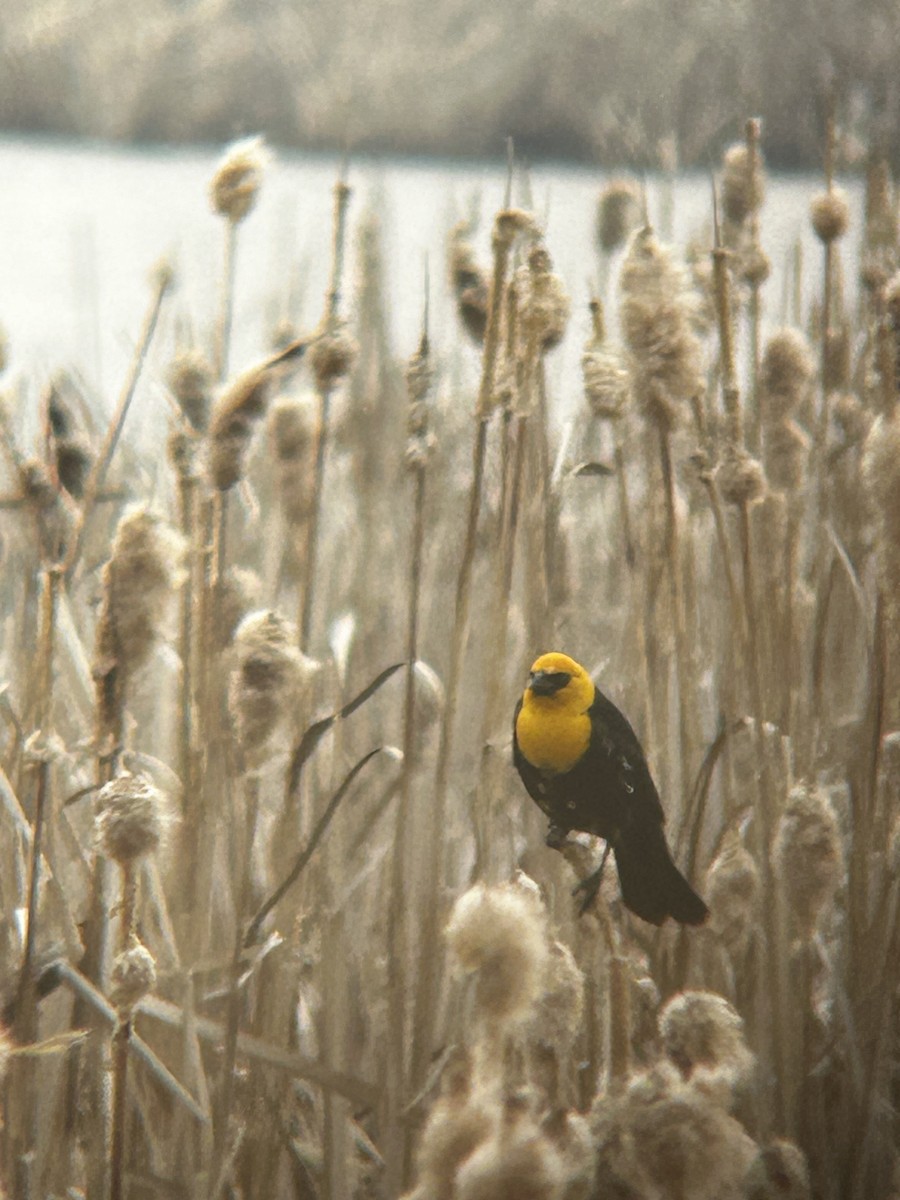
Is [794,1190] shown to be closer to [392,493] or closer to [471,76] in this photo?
[392,493]

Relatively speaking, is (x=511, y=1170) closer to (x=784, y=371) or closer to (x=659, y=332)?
(x=659, y=332)

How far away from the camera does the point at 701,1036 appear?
1.37ft

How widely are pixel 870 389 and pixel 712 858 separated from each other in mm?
382

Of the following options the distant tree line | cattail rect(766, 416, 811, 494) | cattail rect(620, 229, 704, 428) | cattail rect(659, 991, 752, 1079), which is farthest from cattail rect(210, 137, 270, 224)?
cattail rect(659, 991, 752, 1079)

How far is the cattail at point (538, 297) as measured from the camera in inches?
18.4

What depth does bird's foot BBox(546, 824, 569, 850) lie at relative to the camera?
0.45 metres

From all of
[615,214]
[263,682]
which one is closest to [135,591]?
[263,682]

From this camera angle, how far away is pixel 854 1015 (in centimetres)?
61

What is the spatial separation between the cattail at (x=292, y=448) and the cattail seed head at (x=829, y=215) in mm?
306

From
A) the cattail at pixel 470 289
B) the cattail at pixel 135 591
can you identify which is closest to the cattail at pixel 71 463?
the cattail at pixel 135 591

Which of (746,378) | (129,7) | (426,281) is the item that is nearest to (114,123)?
(129,7)

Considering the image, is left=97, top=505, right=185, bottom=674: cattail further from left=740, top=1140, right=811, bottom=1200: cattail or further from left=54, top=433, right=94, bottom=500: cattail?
left=740, top=1140, right=811, bottom=1200: cattail

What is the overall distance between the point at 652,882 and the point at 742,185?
1.62ft

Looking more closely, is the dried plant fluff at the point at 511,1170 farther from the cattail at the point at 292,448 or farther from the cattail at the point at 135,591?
the cattail at the point at 292,448
